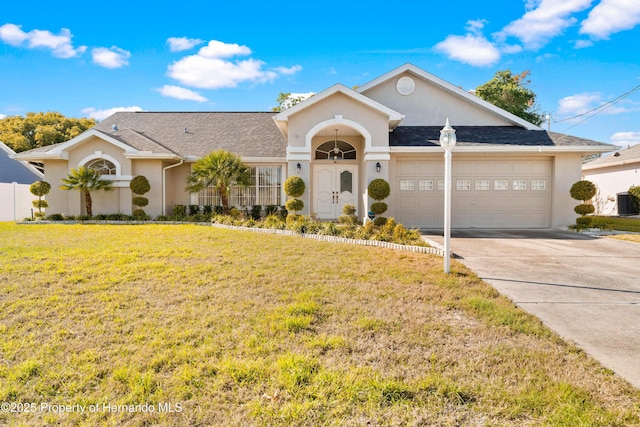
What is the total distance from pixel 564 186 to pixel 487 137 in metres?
3.51

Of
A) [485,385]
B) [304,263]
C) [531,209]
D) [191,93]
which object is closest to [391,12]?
[531,209]

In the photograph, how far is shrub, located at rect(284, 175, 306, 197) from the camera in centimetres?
1277

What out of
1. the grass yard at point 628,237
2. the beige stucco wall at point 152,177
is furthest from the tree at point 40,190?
the grass yard at point 628,237

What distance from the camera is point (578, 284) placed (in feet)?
18.5

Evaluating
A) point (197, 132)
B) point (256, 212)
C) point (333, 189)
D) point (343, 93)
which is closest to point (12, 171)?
point (197, 132)

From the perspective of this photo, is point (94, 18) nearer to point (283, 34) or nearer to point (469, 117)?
point (283, 34)

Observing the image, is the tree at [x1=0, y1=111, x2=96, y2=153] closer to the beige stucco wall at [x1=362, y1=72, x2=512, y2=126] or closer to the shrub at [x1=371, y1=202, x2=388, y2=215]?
the beige stucco wall at [x1=362, y1=72, x2=512, y2=126]

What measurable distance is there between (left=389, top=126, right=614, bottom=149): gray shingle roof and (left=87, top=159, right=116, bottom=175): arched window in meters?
12.4

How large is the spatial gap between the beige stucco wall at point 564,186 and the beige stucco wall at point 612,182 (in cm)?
1175

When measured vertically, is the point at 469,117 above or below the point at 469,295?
above

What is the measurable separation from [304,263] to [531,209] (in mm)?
11468

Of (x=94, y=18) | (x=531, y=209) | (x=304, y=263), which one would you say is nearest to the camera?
(x=304, y=263)

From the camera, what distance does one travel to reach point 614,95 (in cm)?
2147

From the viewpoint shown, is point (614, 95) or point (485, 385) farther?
point (614, 95)
